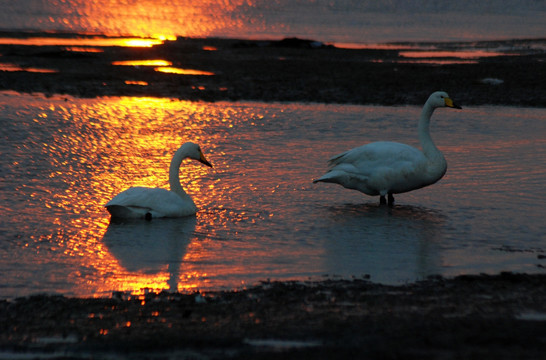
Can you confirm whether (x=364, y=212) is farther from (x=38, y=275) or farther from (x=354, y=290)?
(x=38, y=275)

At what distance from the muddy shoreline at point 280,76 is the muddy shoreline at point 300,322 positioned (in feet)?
39.4

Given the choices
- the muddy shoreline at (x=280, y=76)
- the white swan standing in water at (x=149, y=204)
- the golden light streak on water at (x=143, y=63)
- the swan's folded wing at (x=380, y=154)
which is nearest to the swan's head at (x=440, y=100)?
the swan's folded wing at (x=380, y=154)

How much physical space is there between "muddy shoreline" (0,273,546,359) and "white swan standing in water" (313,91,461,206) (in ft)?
10.1

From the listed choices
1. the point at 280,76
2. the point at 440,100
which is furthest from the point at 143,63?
the point at 440,100

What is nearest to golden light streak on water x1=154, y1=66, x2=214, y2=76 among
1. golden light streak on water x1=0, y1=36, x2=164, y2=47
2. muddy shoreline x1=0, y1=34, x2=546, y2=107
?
muddy shoreline x1=0, y1=34, x2=546, y2=107

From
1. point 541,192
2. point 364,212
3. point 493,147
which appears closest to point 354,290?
point 364,212

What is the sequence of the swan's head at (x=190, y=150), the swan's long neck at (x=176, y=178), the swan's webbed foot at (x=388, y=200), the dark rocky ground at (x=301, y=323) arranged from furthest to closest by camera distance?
the swan's webbed foot at (x=388, y=200) → the swan's head at (x=190, y=150) → the swan's long neck at (x=176, y=178) → the dark rocky ground at (x=301, y=323)

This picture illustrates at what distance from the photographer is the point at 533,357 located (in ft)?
15.6

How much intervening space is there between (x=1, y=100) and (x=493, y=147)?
8.88m

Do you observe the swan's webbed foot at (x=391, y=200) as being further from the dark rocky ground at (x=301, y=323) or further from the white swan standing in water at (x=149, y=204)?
the dark rocky ground at (x=301, y=323)

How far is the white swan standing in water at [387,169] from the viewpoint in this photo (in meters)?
9.48

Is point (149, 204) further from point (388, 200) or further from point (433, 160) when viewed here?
point (433, 160)

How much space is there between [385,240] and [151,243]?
2085 millimetres

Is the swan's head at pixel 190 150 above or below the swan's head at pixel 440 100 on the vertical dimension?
below
